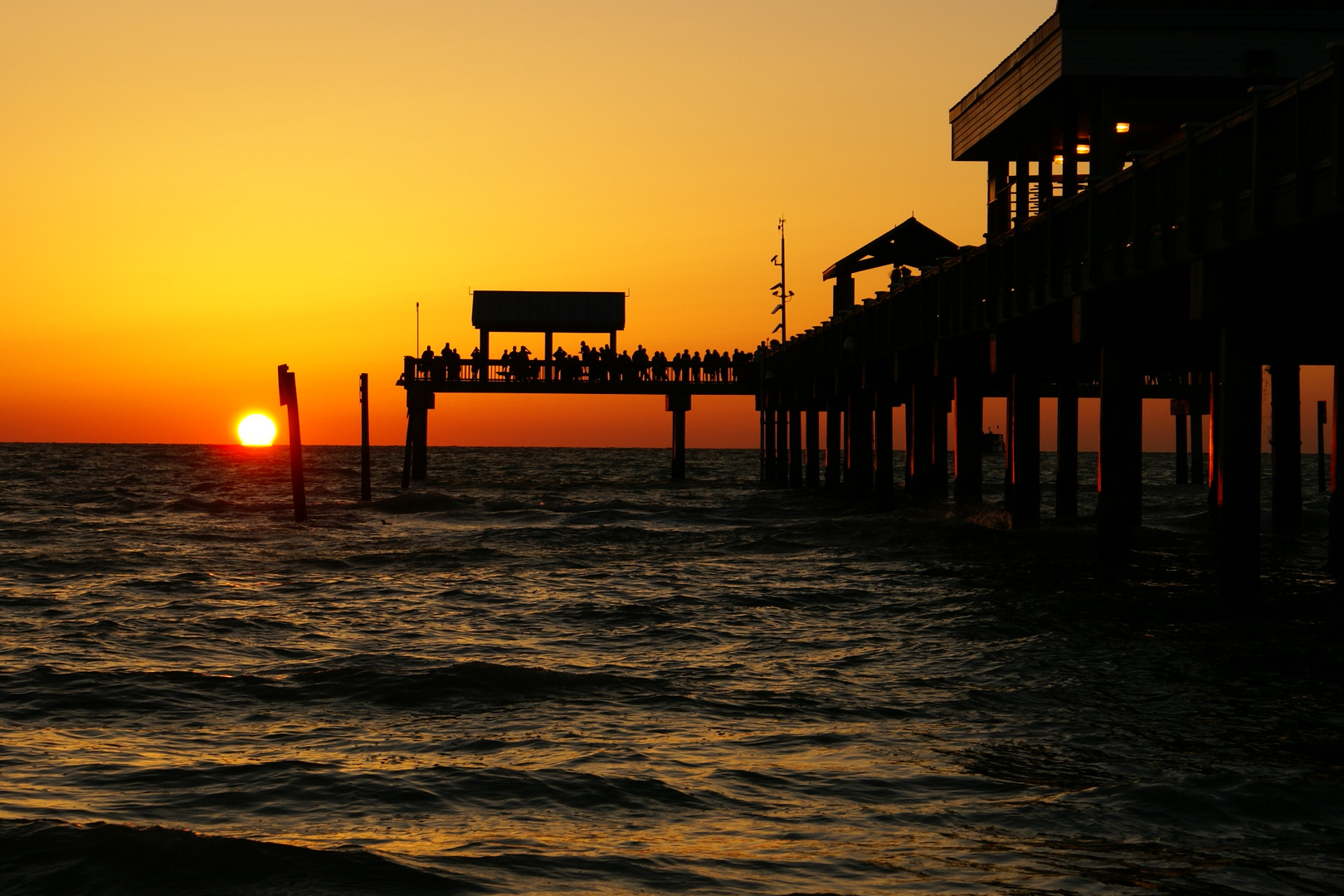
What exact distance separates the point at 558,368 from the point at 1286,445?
30672mm

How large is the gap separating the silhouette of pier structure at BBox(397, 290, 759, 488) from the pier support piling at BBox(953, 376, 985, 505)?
85.1 feet

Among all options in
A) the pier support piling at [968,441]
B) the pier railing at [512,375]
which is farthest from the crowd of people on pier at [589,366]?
the pier support piling at [968,441]

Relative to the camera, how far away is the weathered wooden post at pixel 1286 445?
76.1 feet

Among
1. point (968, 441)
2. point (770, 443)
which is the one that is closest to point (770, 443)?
point (770, 443)

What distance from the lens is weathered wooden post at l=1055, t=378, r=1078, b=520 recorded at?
19.8 meters

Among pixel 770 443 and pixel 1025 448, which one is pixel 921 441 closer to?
pixel 1025 448

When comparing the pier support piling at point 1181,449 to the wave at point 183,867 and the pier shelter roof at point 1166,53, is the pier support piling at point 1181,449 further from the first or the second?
the wave at point 183,867

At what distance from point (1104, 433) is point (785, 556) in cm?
674

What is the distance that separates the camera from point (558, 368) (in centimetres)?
5050

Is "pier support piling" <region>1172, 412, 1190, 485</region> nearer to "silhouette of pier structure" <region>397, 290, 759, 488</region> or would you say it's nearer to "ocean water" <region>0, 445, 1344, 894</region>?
"silhouette of pier structure" <region>397, 290, 759, 488</region>

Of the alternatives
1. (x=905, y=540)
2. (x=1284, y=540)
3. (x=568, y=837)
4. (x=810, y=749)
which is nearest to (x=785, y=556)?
(x=905, y=540)

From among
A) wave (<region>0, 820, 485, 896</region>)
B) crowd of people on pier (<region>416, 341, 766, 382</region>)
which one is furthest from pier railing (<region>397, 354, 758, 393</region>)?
wave (<region>0, 820, 485, 896</region>)

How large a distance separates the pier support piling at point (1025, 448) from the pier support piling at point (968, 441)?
429cm

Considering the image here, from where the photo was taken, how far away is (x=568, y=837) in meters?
6.73
